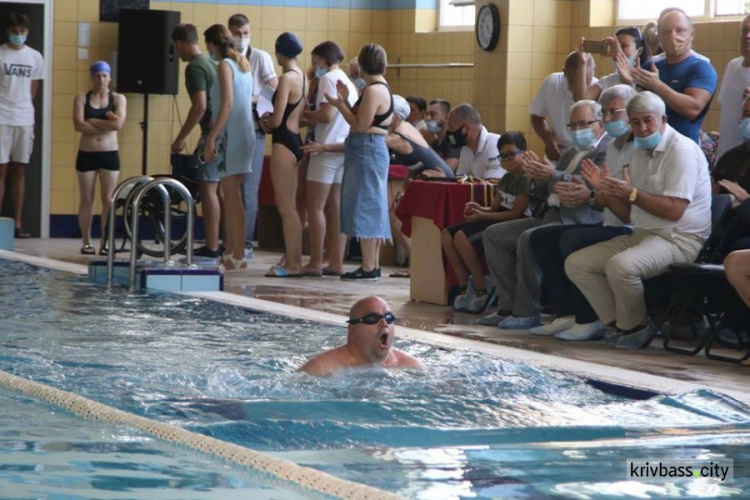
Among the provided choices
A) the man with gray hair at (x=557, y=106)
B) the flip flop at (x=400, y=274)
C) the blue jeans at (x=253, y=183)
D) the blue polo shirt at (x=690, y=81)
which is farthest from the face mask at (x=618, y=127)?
the blue jeans at (x=253, y=183)

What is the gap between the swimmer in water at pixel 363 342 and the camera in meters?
5.99

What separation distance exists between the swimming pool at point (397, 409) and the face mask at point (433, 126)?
528cm

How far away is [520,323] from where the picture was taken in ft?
27.3

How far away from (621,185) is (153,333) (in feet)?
9.01

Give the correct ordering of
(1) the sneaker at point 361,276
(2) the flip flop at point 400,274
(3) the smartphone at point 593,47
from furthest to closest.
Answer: (2) the flip flop at point 400,274, (1) the sneaker at point 361,276, (3) the smartphone at point 593,47

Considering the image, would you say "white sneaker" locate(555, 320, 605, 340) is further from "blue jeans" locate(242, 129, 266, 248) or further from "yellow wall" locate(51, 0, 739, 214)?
"yellow wall" locate(51, 0, 739, 214)

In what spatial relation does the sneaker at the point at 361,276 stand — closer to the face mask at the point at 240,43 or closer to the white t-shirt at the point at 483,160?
the white t-shirt at the point at 483,160

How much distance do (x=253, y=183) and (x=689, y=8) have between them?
4426 mm

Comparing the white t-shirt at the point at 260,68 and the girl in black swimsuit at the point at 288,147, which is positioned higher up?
the white t-shirt at the point at 260,68

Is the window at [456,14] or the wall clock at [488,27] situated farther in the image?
the window at [456,14]

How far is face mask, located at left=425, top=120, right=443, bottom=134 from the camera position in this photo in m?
12.9

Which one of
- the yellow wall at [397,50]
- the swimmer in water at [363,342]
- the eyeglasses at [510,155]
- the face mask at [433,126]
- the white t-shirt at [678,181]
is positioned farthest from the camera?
the yellow wall at [397,50]

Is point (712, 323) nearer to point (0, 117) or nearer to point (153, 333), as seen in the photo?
point (153, 333)

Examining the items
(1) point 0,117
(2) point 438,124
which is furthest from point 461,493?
(1) point 0,117
